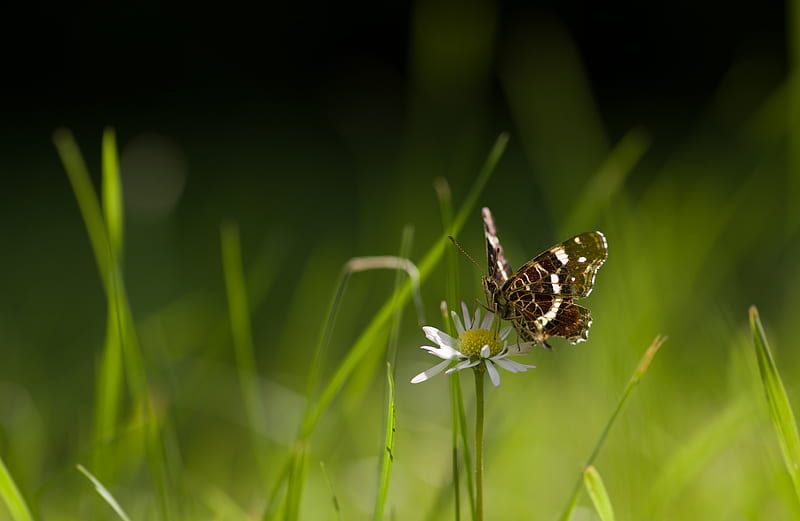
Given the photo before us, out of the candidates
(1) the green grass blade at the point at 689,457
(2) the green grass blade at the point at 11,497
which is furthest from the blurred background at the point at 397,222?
(2) the green grass blade at the point at 11,497

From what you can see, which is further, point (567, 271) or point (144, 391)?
point (144, 391)

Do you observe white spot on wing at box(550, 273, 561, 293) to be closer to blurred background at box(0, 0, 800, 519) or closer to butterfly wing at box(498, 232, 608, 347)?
butterfly wing at box(498, 232, 608, 347)

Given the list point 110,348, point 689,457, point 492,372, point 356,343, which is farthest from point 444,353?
point 110,348

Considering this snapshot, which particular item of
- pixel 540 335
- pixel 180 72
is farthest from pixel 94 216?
pixel 180 72

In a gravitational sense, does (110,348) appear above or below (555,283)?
below

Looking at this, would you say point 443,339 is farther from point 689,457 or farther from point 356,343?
point 689,457

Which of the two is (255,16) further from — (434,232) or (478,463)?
(478,463)

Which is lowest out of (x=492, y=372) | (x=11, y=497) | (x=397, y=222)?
(x=11, y=497)

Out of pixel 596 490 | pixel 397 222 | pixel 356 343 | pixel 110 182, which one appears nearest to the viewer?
pixel 596 490

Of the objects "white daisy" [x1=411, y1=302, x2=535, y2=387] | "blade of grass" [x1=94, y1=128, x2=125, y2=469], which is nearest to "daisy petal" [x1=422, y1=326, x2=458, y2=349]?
"white daisy" [x1=411, y1=302, x2=535, y2=387]
